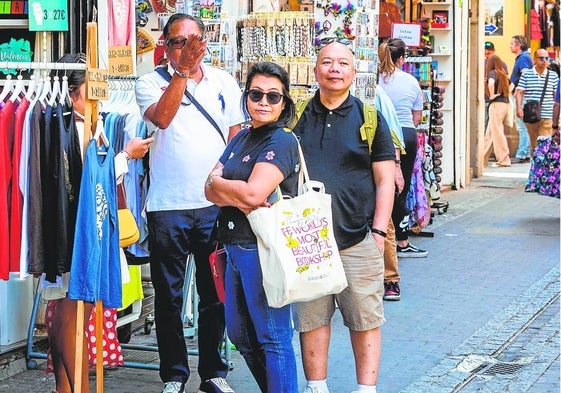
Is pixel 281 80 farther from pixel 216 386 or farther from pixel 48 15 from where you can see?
pixel 48 15

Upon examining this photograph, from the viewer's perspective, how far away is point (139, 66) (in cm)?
914

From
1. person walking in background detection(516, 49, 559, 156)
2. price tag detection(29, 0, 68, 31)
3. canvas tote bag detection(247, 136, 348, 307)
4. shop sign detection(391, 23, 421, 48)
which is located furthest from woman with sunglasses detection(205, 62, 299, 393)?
person walking in background detection(516, 49, 559, 156)

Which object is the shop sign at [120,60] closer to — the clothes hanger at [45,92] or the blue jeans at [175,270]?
the clothes hanger at [45,92]

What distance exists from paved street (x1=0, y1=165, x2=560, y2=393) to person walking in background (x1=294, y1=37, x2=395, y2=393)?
905 millimetres

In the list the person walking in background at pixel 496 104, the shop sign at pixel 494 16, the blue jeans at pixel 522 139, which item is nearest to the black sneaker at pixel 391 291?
the person walking in background at pixel 496 104

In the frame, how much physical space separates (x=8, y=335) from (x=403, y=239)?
5.23 meters

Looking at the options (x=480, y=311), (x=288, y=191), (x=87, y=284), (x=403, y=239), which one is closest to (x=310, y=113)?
(x=288, y=191)

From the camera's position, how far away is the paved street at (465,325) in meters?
6.96

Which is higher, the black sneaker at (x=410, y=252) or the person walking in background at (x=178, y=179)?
the person walking in background at (x=178, y=179)

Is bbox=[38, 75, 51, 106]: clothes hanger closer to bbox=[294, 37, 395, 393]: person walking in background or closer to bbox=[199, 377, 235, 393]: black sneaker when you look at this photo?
bbox=[294, 37, 395, 393]: person walking in background

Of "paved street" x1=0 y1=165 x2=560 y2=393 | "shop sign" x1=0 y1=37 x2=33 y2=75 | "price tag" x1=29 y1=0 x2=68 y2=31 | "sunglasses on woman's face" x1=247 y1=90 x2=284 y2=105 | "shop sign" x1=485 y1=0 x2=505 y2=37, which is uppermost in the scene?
"shop sign" x1=485 y1=0 x2=505 y2=37

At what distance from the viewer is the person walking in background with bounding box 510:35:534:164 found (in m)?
21.5

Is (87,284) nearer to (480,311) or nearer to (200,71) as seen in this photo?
(200,71)

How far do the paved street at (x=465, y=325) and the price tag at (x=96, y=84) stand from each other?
1982 millimetres
